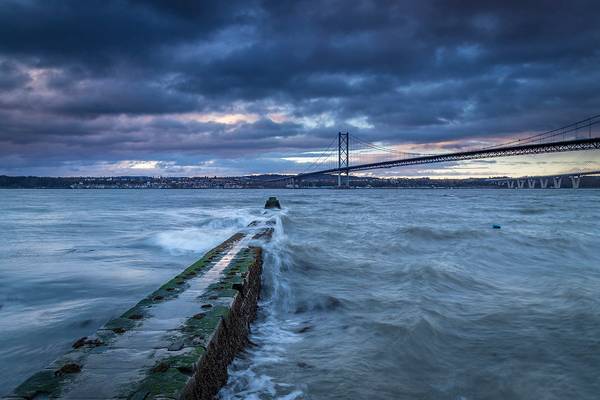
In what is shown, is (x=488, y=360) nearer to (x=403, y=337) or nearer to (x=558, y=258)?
(x=403, y=337)

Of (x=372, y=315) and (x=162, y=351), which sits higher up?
(x=162, y=351)

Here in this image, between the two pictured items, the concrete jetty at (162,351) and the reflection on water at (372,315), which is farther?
the reflection on water at (372,315)

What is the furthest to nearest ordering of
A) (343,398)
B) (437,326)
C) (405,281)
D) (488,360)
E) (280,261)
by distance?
(280,261) → (405,281) → (437,326) → (488,360) → (343,398)

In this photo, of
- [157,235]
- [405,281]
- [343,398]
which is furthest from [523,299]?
[157,235]

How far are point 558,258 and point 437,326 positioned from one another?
217 inches

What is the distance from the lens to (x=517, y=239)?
1022 cm

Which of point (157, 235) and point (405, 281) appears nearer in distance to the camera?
point (405, 281)

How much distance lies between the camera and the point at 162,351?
81.7 inches

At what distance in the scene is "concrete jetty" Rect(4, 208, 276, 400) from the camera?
1.68 m

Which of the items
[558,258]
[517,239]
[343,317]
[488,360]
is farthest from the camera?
[517,239]

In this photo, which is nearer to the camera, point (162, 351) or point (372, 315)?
point (162, 351)

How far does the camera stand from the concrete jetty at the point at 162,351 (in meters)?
1.68

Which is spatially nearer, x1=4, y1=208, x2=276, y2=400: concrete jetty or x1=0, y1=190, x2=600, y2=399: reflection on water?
x1=4, y1=208, x2=276, y2=400: concrete jetty

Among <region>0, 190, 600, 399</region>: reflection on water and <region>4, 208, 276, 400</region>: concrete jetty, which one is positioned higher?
<region>4, 208, 276, 400</region>: concrete jetty
